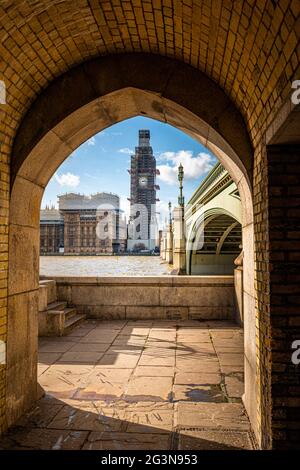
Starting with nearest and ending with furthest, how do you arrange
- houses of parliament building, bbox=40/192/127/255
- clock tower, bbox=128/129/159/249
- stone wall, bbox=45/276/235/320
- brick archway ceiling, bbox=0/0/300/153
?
1. brick archway ceiling, bbox=0/0/300/153
2. stone wall, bbox=45/276/235/320
3. houses of parliament building, bbox=40/192/127/255
4. clock tower, bbox=128/129/159/249

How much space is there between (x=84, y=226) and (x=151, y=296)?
106m

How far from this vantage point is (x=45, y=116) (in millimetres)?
4238

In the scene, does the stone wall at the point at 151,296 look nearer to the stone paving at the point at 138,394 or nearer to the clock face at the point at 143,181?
the stone paving at the point at 138,394

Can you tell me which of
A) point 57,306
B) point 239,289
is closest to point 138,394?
point 57,306

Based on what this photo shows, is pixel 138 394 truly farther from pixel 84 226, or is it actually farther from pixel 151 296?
pixel 84 226

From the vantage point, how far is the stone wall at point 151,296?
31.9ft

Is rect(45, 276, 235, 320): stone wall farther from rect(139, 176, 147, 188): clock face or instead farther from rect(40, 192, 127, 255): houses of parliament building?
rect(139, 176, 147, 188): clock face

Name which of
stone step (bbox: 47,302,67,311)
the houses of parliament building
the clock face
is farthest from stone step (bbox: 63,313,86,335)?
the clock face

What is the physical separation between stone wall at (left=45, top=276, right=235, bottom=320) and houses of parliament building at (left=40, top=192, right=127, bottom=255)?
100889mm

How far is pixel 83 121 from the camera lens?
4.63m

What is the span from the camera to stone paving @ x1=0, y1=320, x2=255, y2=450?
3.74 meters

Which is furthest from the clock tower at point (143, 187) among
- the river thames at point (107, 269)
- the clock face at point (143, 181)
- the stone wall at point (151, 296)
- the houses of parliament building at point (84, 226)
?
the stone wall at point (151, 296)
